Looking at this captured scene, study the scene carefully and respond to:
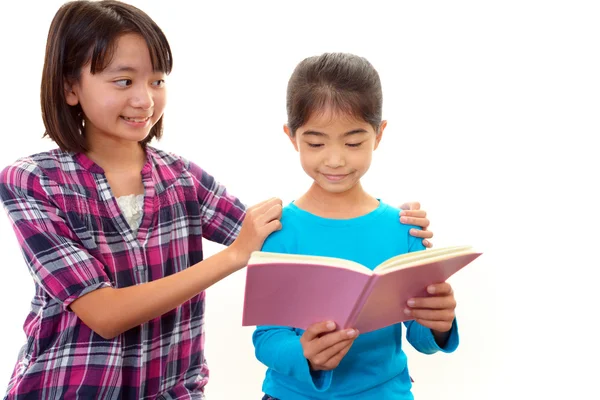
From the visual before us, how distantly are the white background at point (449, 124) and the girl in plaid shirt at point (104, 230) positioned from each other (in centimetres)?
78

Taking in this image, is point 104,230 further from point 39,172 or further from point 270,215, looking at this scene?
point 270,215

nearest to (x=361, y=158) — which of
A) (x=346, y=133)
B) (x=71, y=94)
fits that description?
(x=346, y=133)

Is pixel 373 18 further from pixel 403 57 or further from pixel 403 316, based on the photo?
pixel 403 316

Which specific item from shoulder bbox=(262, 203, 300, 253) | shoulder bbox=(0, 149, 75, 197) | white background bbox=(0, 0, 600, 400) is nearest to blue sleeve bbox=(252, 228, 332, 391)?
shoulder bbox=(262, 203, 300, 253)

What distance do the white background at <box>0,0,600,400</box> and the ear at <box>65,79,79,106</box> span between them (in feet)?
2.82

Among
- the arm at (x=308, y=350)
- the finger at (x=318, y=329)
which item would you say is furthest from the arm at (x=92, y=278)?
the finger at (x=318, y=329)

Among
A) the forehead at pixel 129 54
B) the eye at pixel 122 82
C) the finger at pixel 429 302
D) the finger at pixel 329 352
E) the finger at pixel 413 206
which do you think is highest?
the forehead at pixel 129 54

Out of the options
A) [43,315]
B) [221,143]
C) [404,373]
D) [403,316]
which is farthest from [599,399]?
[43,315]

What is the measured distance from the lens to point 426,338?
65.0 inches

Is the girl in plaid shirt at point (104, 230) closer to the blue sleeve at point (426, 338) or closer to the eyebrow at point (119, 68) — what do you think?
the eyebrow at point (119, 68)

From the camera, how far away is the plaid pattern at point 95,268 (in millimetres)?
1774

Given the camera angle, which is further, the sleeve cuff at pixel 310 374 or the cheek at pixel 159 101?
the cheek at pixel 159 101

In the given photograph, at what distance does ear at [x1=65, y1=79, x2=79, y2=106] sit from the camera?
6.17ft

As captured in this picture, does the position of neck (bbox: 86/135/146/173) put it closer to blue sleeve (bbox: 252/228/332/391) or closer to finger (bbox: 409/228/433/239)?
blue sleeve (bbox: 252/228/332/391)
